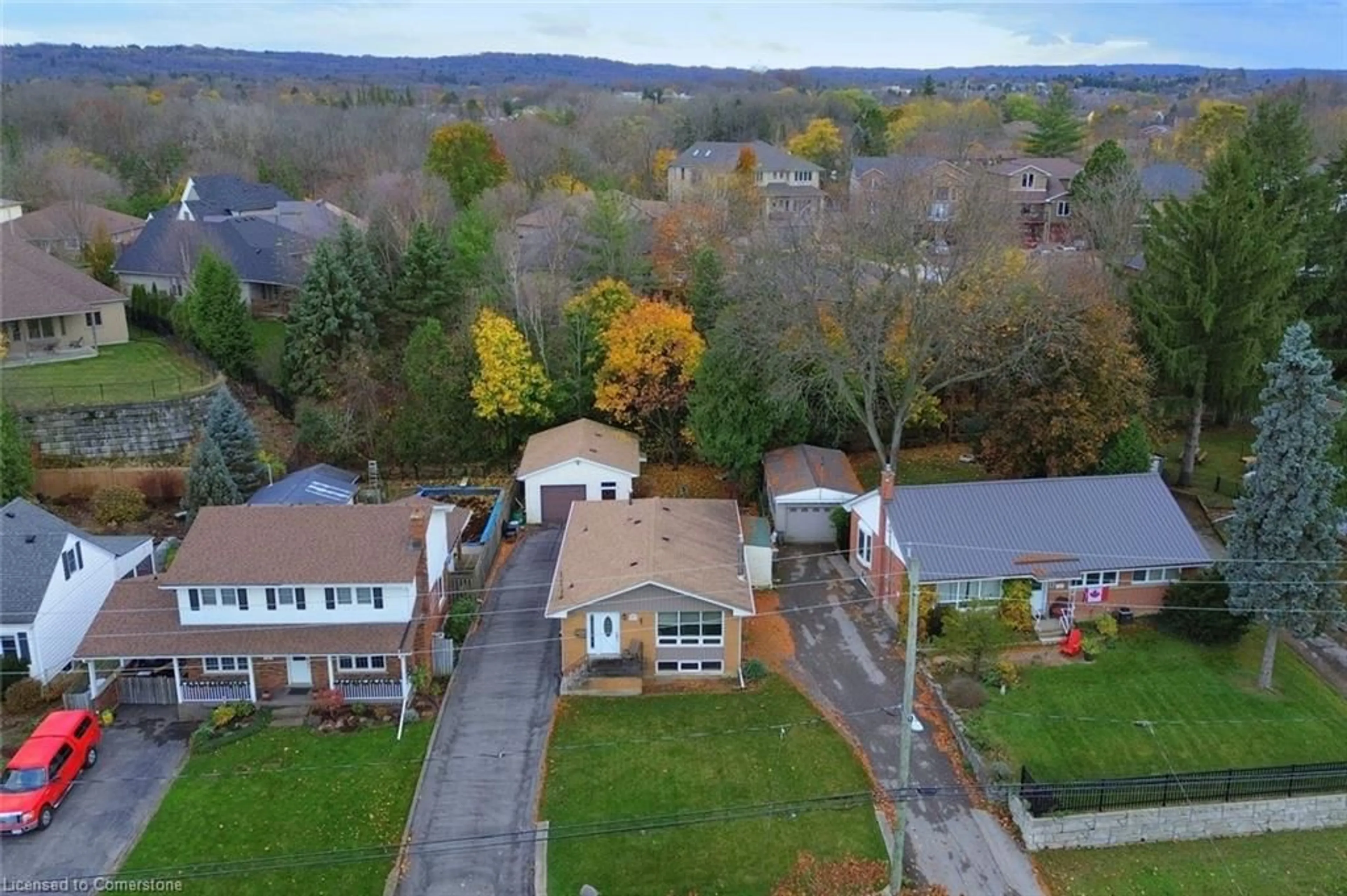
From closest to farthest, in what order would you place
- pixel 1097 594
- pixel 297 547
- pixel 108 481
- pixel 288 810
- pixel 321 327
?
pixel 288 810 < pixel 297 547 < pixel 1097 594 < pixel 108 481 < pixel 321 327

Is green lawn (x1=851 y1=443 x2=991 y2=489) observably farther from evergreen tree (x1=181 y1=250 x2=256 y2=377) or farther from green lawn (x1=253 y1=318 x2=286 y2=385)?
evergreen tree (x1=181 y1=250 x2=256 y2=377)

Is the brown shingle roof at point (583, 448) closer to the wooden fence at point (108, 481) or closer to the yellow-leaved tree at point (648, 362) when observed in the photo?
the yellow-leaved tree at point (648, 362)

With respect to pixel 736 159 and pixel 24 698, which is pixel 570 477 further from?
pixel 736 159

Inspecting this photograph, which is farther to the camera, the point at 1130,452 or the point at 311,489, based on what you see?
the point at 311,489

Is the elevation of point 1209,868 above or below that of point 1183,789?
below

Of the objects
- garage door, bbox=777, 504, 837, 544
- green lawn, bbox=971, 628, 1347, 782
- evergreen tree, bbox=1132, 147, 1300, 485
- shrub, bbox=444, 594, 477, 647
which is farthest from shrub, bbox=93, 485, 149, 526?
evergreen tree, bbox=1132, 147, 1300, 485

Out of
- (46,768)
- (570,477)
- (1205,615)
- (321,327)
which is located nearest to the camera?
(46,768)

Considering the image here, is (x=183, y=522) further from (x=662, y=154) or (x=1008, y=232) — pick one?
(x=662, y=154)

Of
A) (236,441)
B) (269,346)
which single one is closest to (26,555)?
(236,441)
